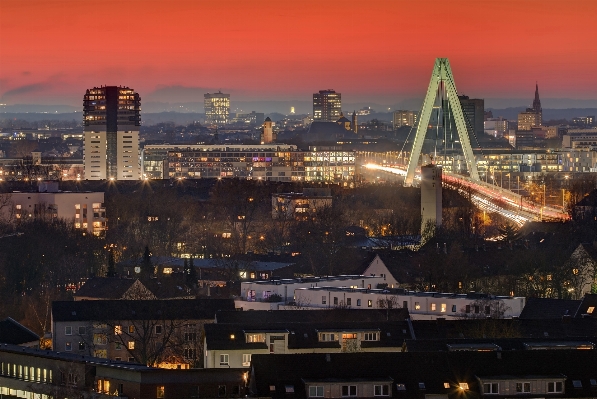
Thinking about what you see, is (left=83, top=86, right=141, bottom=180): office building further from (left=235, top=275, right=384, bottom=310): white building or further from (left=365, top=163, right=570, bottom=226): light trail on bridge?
(left=235, top=275, right=384, bottom=310): white building

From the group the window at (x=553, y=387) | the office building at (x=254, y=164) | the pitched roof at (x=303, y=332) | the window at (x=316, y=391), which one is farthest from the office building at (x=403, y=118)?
the window at (x=316, y=391)

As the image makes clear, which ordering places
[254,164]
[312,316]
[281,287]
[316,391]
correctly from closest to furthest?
[316,391] < [312,316] < [281,287] < [254,164]

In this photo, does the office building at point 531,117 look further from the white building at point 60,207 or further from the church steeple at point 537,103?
the white building at point 60,207

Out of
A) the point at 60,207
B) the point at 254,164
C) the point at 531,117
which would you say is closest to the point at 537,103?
the point at 531,117

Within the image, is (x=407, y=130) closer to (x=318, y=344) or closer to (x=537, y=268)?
(x=537, y=268)

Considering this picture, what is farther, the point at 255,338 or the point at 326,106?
the point at 326,106

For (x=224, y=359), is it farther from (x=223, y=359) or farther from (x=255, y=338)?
(x=255, y=338)
